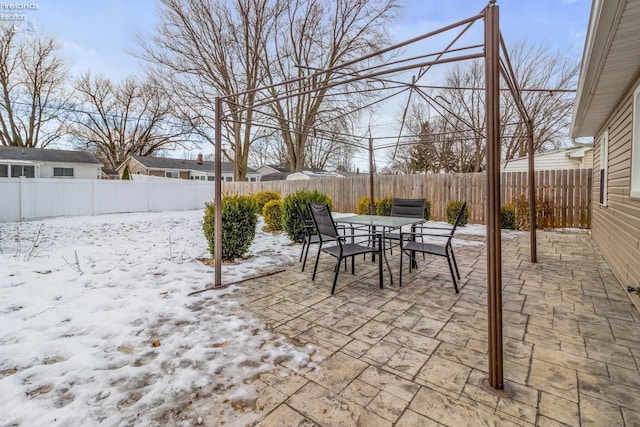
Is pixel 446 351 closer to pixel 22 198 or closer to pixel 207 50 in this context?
pixel 22 198

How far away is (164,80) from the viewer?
14195mm

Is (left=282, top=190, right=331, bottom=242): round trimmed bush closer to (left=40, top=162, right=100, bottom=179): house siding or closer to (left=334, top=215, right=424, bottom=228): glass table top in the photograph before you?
(left=334, top=215, right=424, bottom=228): glass table top

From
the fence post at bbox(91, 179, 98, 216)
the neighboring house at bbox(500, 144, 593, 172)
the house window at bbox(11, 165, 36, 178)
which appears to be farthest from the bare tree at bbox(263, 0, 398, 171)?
the house window at bbox(11, 165, 36, 178)

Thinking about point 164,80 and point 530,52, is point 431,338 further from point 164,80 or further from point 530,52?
point 164,80

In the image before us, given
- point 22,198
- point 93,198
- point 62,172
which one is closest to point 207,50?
point 93,198

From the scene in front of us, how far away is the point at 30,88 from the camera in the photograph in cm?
1717

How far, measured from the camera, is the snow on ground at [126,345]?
1.47 meters

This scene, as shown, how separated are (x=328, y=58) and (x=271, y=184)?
652cm

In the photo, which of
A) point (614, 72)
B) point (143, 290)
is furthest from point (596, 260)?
point (143, 290)

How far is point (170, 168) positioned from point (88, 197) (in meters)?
14.3

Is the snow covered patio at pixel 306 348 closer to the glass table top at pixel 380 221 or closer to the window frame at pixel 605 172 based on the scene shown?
the glass table top at pixel 380 221

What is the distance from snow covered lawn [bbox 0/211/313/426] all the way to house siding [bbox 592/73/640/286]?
3.32 m

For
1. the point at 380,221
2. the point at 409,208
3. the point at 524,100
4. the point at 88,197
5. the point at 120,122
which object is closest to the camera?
the point at 380,221

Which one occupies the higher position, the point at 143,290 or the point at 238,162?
the point at 238,162
